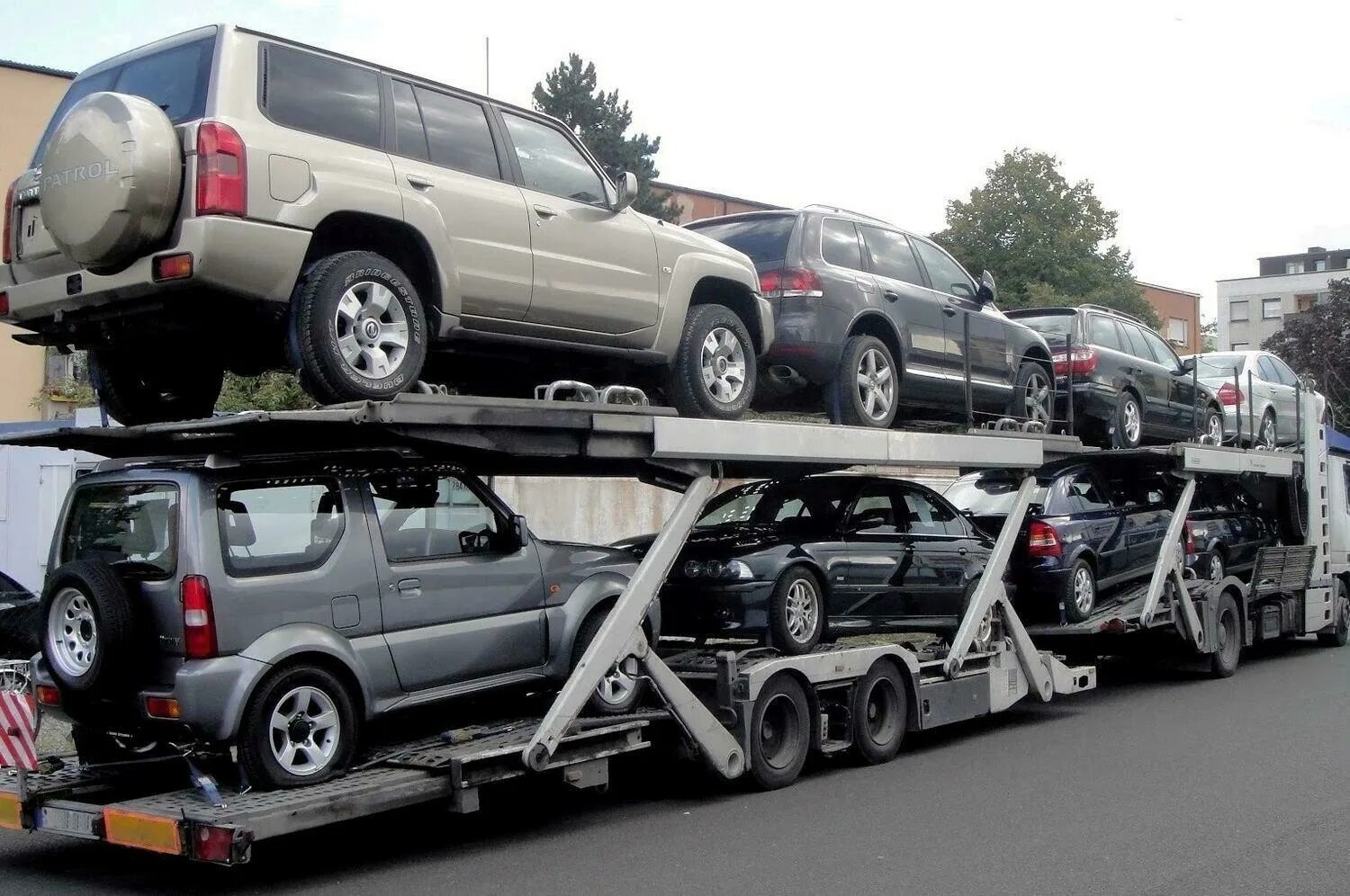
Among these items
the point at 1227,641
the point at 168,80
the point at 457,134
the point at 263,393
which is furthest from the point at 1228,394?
the point at 168,80

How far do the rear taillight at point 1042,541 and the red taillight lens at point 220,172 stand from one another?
7903 mm

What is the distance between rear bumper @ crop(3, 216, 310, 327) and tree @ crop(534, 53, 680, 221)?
116 ft

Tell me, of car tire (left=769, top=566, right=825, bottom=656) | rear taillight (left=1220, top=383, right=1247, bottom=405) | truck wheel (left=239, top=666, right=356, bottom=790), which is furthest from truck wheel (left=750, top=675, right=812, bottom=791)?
rear taillight (left=1220, top=383, right=1247, bottom=405)

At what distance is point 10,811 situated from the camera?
21.5 feet

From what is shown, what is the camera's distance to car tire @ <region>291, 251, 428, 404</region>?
6277 mm

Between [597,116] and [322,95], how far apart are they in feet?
122

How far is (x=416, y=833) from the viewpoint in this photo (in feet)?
25.9

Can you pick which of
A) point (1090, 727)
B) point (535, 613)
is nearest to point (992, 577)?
point (1090, 727)

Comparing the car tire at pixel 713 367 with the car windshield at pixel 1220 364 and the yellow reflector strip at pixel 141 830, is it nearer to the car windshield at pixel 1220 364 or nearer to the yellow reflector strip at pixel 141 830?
the yellow reflector strip at pixel 141 830

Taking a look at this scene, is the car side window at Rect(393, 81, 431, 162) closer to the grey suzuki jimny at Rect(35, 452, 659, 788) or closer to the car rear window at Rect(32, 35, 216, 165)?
the car rear window at Rect(32, 35, 216, 165)

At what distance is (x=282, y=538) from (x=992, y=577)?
6.05 m

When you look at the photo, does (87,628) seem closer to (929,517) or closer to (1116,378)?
(929,517)

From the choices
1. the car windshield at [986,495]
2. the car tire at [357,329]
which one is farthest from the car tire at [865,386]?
the car tire at [357,329]

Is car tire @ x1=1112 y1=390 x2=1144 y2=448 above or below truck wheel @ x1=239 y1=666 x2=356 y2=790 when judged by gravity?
above
